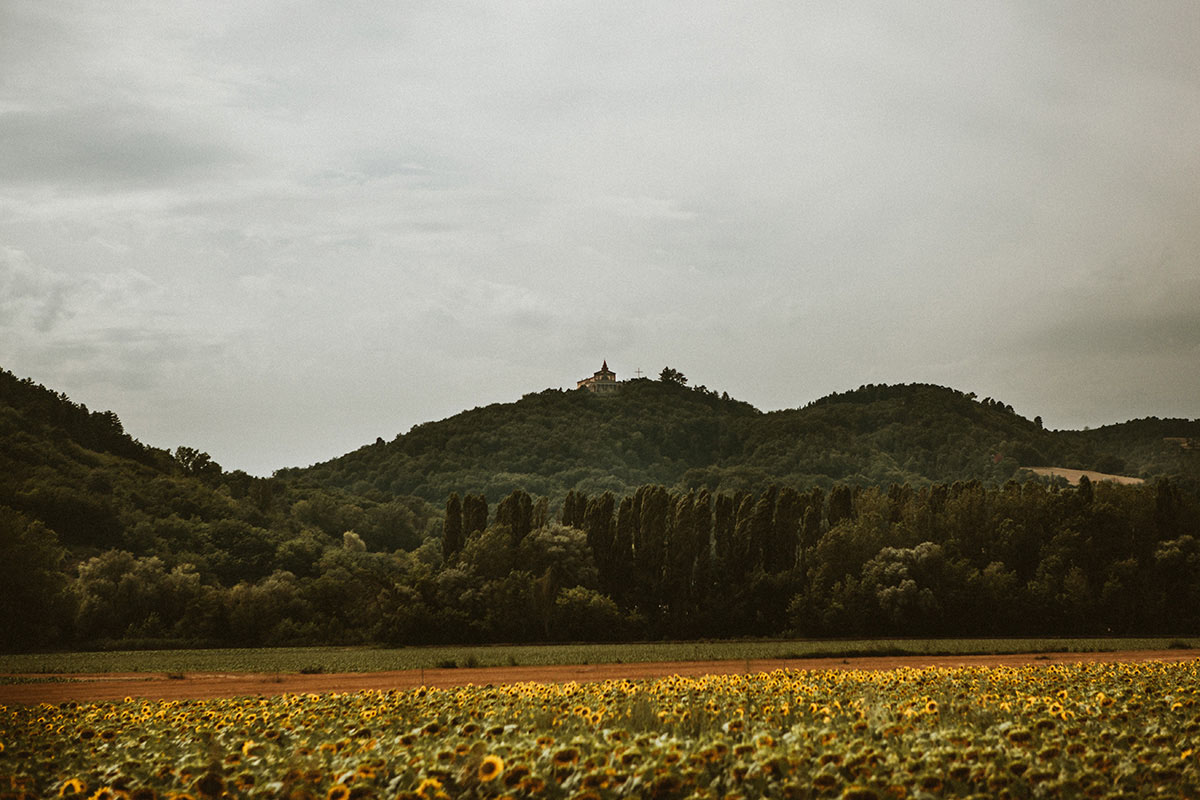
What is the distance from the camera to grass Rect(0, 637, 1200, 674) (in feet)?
145

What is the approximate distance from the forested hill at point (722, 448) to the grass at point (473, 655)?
74.9 metres

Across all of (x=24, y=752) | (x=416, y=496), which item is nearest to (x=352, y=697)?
(x=24, y=752)

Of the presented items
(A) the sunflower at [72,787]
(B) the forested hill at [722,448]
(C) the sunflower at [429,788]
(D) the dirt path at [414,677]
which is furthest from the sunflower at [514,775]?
(B) the forested hill at [722,448]

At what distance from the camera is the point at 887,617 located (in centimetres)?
6244

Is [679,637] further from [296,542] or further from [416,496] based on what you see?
[416,496]

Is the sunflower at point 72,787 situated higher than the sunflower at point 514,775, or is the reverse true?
the sunflower at point 514,775

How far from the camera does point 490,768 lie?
→ 6895 mm

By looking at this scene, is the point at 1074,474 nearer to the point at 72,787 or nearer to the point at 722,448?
the point at 722,448

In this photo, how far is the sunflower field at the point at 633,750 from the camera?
7012 millimetres

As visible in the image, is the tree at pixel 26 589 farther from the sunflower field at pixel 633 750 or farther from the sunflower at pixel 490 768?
the sunflower at pixel 490 768

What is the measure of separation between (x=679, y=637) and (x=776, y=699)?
54865 mm

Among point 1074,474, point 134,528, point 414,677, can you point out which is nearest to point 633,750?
point 414,677

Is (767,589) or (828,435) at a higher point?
(828,435)

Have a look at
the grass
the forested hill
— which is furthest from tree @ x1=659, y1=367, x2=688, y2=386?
the grass
